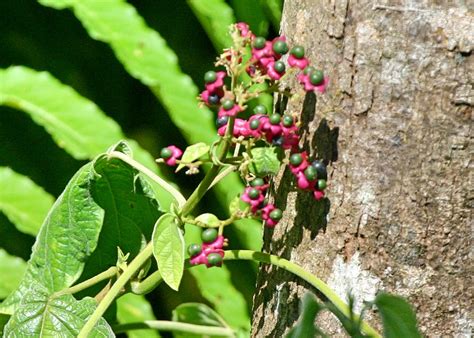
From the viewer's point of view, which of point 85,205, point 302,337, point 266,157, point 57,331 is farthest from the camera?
point 85,205

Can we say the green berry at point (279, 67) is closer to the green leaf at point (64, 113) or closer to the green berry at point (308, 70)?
the green berry at point (308, 70)

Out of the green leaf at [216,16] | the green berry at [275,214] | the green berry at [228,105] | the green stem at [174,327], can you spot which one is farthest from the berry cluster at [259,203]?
the green leaf at [216,16]

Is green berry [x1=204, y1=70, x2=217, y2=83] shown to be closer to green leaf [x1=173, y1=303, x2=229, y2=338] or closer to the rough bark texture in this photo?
the rough bark texture

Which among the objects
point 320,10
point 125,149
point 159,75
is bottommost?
point 125,149

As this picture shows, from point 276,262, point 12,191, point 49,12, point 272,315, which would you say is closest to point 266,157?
point 276,262

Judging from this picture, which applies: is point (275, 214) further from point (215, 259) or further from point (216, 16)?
point (216, 16)

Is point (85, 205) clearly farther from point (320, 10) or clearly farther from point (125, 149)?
point (320, 10)

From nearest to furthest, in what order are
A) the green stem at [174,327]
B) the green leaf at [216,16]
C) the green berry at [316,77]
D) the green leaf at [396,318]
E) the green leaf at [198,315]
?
1. the green leaf at [396,318]
2. the green berry at [316,77]
3. the green stem at [174,327]
4. the green leaf at [198,315]
5. the green leaf at [216,16]

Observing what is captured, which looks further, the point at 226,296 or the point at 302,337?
the point at 226,296
